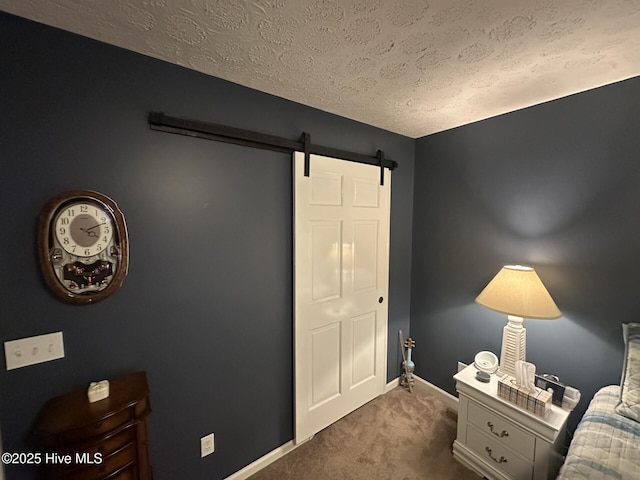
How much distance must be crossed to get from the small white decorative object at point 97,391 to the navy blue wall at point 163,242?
13cm

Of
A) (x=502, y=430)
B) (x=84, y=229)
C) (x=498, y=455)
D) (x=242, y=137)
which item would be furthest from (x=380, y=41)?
(x=498, y=455)

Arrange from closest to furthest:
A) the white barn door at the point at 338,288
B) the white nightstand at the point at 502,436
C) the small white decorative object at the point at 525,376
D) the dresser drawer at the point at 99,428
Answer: the dresser drawer at the point at 99,428, the white nightstand at the point at 502,436, the small white decorative object at the point at 525,376, the white barn door at the point at 338,288

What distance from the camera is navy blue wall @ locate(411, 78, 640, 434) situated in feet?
4.84

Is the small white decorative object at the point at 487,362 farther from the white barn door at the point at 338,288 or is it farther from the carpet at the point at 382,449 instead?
the white barn door at the point at 338,288

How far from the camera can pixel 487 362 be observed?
1861 millimetres

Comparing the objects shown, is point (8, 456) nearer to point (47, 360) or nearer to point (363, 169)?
point (47, 360)

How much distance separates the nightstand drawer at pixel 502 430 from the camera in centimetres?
146

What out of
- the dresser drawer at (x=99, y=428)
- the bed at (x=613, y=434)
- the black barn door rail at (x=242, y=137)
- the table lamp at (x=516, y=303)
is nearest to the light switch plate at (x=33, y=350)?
the dresser drawer at (x=99, y=428)

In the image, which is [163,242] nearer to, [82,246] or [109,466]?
[82,246]

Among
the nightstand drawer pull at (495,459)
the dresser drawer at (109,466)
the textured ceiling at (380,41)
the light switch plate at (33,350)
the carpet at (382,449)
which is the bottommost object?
the carpet at (382,449)

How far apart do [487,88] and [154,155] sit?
6.45 ft

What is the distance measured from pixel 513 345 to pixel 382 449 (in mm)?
1172

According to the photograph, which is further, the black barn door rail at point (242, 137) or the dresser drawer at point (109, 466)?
the black barn door rail at point (242, 137)

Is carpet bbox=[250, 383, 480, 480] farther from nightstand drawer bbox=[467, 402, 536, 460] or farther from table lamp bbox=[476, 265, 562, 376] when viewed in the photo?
table lamp bbox=[476, 265, 562, 376]
